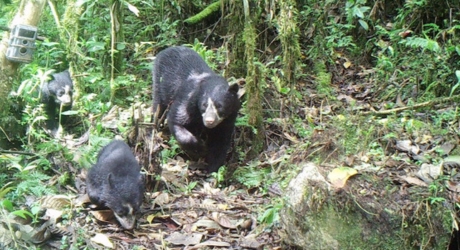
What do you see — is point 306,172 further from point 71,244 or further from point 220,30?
point 220,30

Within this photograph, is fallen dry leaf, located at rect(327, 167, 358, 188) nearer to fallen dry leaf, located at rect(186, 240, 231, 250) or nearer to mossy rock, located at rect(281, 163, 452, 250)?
mossy rock, located at rect(281, 163, 452, 250)

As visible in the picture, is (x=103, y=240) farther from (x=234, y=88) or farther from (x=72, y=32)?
(x=72, y=32)

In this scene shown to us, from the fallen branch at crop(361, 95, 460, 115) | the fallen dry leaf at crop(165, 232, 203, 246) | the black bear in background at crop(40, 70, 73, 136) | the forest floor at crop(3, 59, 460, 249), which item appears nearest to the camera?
the forest floor at crop(3, 59, 460, 249)

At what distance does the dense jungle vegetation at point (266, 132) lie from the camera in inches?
179

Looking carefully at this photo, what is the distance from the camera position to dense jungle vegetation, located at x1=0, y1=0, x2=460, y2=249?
455cm

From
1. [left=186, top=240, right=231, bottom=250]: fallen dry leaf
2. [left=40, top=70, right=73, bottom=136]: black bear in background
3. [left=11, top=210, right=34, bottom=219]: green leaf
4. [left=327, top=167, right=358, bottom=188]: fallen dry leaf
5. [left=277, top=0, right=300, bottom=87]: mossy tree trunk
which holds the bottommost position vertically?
[left=11, top=210, right=34, bottom=219]: green leaf

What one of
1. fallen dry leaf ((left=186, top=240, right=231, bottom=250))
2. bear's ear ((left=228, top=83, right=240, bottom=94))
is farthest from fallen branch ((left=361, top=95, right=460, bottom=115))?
fallen dry leaf ((left=186, top=240, right=231, bottom=250))

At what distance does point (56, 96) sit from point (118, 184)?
3.06m

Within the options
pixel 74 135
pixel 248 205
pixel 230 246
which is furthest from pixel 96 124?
pixel 230 246

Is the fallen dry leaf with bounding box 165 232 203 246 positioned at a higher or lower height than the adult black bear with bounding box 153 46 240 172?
lower

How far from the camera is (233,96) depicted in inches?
266

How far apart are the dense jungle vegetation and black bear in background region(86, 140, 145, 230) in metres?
0.15

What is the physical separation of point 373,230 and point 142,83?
4911 mm

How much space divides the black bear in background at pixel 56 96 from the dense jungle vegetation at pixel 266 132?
252mm
